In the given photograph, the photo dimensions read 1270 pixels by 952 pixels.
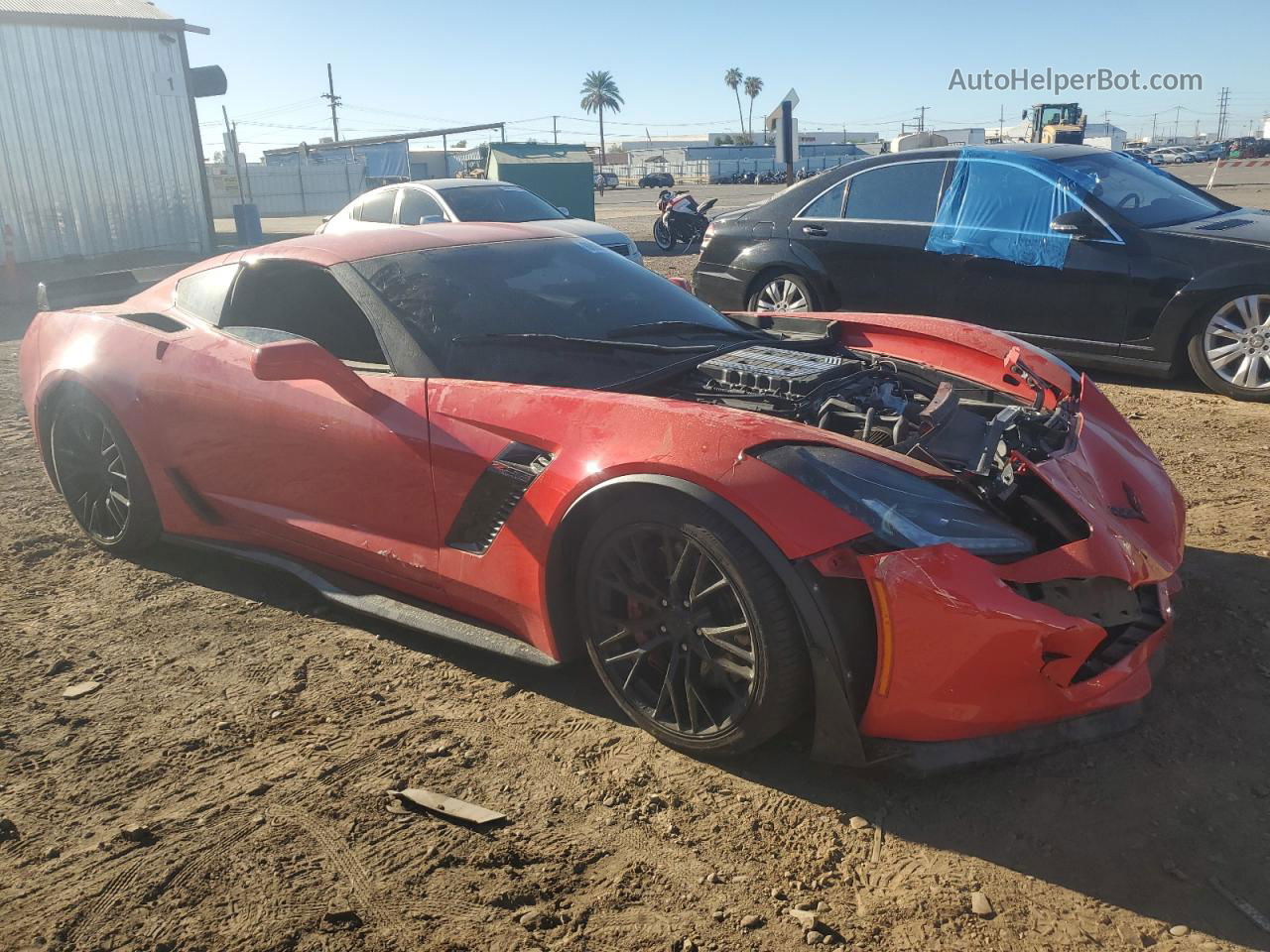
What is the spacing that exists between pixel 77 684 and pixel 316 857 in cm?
142

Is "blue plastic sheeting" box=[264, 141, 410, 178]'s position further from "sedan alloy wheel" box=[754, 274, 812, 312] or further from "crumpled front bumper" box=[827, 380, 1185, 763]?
"crumpled front bumper" box=[827, 380, 1185, 763]

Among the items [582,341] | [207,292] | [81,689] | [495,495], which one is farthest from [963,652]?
[207,292]

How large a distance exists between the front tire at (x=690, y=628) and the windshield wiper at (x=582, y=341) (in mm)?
897

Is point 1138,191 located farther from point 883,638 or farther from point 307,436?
point 307,436

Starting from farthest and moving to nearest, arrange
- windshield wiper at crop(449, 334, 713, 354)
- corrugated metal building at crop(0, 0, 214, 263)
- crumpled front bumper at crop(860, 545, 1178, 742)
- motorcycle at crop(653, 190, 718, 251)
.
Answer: motorcycle at crop(653, 190, 718, 251) < corrugated metal building at crop(0, 0, 214, 263) < windshield wiper at crop(449, 334, 713, 354) < crumpled front bumper at crop(860, 545, 1178, 742)

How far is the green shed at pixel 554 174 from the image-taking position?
18875 millimetres

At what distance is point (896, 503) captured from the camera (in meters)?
2.39

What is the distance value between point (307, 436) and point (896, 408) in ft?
6.33

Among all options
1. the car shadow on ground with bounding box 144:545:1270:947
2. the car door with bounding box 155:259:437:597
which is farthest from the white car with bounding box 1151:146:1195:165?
the car door with bounding box 155:259:437:597

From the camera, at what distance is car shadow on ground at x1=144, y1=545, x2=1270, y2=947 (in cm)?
215

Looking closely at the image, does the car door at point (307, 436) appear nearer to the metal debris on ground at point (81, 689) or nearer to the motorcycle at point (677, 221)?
the metal debris on ground at point (81, 689)

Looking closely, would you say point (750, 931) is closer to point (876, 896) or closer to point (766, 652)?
point (876, 896)

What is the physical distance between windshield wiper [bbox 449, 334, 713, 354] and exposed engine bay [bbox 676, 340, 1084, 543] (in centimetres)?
17

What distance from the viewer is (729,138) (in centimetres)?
9525
